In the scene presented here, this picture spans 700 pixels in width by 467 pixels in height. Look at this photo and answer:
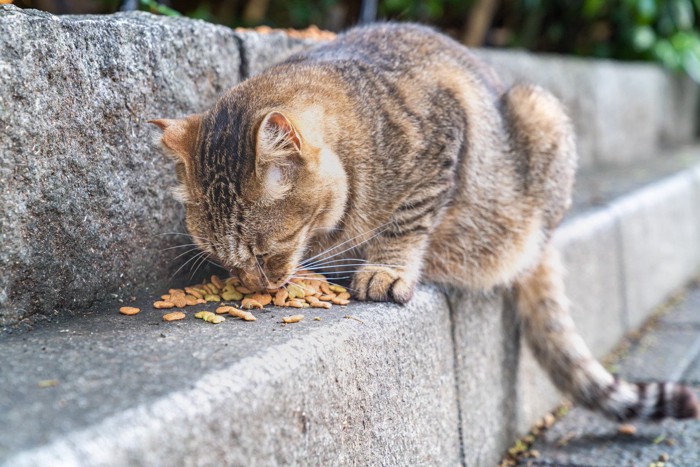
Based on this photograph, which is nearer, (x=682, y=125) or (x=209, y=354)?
(x=209, y=354)

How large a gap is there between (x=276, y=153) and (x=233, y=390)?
77 cm

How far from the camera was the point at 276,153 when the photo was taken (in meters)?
2.01

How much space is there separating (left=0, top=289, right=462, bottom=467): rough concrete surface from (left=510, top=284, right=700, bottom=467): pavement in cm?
72

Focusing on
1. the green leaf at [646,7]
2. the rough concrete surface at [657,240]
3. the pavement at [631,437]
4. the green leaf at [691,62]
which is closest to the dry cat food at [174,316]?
the pavement at [631,437]

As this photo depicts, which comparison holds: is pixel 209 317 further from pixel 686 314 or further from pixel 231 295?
pixel 686 314

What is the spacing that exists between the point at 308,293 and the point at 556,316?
120cm

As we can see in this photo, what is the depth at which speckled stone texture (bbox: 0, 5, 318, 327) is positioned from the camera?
180cm

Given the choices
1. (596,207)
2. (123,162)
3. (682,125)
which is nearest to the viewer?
(123,162)

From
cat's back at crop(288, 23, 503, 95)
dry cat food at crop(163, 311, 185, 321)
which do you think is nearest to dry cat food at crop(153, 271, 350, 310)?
dry cat food at crop(163, 311, 185, 321)

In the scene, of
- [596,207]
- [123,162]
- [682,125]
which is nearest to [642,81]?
[682,125]

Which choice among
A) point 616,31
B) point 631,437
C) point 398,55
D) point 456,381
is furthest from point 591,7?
point 456,381

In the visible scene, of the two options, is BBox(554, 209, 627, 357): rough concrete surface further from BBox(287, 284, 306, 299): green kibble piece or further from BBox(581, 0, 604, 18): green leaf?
BBox(581, 0, 604, 18): green leaf

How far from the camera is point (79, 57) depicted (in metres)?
1.95

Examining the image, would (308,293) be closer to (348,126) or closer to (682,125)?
(348,126)
